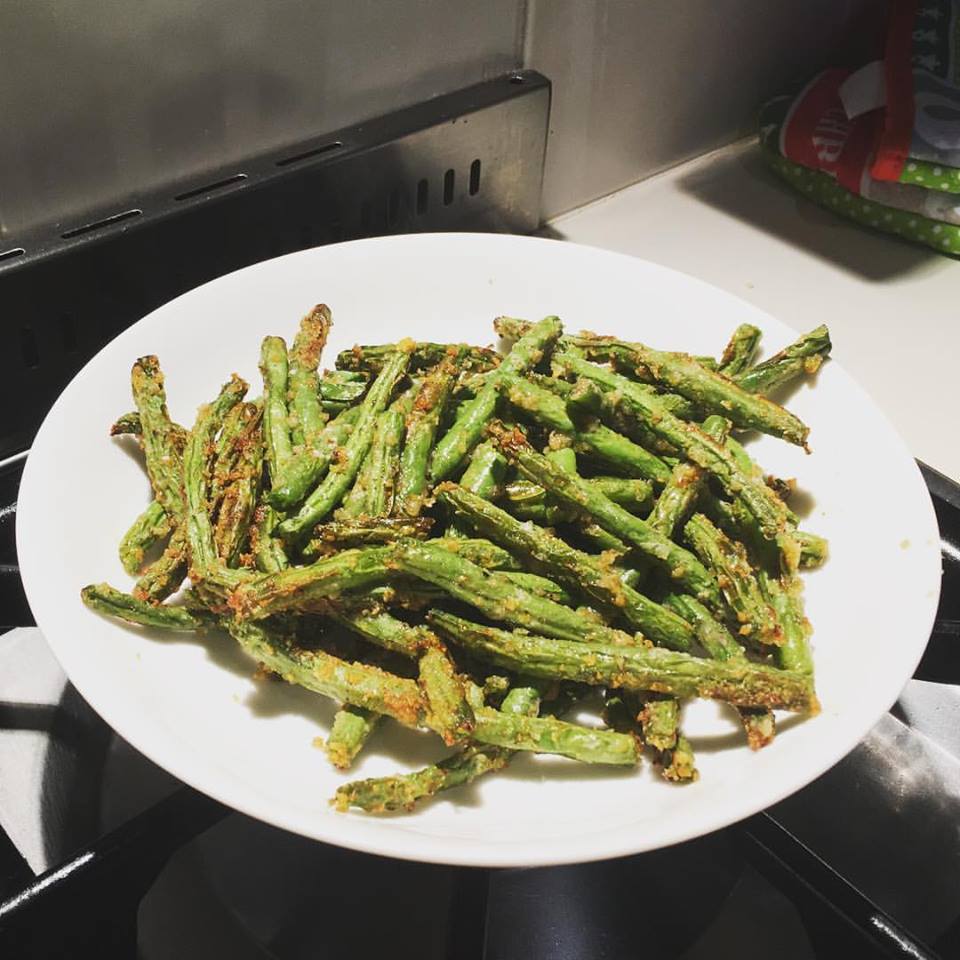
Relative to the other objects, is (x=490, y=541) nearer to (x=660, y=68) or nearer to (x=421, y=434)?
(x=421, y=434)

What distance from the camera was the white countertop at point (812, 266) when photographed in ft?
7.64

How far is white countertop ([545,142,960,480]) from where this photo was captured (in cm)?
233

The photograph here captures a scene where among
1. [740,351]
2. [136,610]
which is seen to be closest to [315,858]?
[136,610]

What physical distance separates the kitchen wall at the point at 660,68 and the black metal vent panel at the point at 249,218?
222 mm

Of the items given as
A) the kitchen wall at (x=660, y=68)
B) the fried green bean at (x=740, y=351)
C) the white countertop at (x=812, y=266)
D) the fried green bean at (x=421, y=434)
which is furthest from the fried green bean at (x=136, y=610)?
the kitchen wall at (x=660, y=68)

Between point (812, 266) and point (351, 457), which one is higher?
point (351, 457)

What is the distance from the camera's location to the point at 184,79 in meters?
1.88

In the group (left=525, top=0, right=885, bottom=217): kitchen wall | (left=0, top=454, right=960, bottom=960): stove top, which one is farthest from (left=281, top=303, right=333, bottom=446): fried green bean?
(left=525, top=0, right=885, bottom=217): kitchen wall

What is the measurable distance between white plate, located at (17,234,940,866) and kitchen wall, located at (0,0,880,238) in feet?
1.26

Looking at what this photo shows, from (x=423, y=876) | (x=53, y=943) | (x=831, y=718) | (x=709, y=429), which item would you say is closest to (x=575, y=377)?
(x=709, y=429)

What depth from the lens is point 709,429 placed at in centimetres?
165

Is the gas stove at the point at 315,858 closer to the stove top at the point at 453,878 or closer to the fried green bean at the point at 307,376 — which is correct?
the stove top at the point at 453,878

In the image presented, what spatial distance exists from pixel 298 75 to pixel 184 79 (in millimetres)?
257

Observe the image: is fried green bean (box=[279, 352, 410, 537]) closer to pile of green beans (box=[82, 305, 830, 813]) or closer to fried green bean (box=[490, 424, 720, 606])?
pile of green beans (box=[82, 305, 830, 813])
